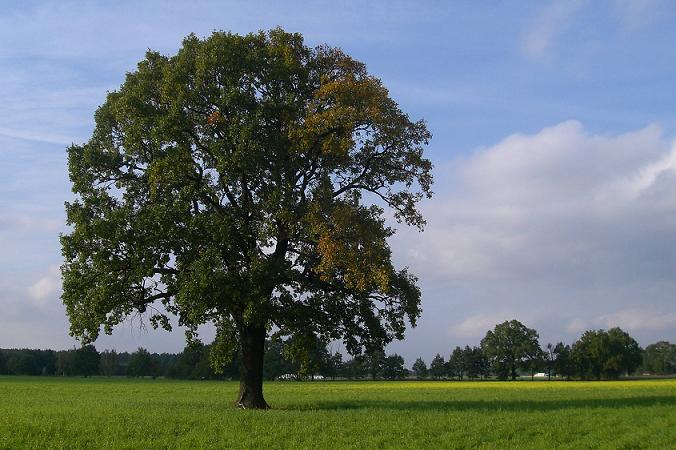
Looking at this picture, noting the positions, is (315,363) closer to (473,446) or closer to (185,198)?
(185,198)

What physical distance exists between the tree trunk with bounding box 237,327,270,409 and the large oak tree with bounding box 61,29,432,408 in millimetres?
68

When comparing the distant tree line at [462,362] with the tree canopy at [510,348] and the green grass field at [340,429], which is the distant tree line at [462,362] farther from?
the green grass field at [340,429]

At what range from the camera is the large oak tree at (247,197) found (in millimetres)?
28688

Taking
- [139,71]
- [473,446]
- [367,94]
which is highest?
[139,71]

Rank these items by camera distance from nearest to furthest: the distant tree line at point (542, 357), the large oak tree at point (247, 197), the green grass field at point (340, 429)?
the green grass field at point (340, 429), the large oak tree at point (247, 197), the distant tree line at point (542, 357)

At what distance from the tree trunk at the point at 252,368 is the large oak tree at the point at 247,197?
68 mm

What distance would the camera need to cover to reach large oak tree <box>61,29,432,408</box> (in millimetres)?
28688

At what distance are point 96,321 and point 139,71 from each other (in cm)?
1185

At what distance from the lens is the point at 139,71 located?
32562 mm

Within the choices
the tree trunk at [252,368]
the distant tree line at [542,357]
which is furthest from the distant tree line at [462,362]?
the tree trunk at [252,368]

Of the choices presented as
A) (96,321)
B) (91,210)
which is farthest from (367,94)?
(96,321)

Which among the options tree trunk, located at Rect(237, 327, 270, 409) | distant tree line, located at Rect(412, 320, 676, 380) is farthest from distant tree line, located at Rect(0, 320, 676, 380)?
tree trunk, located at Rect(237, 327, 270, 409)

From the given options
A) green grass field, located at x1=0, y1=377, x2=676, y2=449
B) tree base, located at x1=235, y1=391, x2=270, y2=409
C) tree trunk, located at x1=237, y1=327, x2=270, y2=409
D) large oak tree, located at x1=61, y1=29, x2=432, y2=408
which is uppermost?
large oak tree, located at x1=61, y1=29, x2=432, y2=408

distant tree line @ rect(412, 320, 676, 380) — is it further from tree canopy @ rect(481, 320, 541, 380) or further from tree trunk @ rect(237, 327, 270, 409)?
tree trunk @ rect(237, 327, 270, 409)
